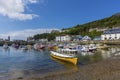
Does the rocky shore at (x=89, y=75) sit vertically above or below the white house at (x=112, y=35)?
below

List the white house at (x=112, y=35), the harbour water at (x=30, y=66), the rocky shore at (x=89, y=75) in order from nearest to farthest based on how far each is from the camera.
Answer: the rocky shore at (x=89, y=75), the harbour water at (x=30, y=66), the white house at (x=112, y=35)

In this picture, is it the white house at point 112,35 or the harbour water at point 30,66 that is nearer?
the harbour water at point 30,66

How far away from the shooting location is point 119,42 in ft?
313

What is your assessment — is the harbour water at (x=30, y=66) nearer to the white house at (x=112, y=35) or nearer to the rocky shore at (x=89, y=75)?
the rocky shore at (x=89, y=75)

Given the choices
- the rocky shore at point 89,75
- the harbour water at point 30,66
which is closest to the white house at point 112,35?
the harbour water at point 30,66

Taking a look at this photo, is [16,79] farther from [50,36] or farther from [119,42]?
[50,36]

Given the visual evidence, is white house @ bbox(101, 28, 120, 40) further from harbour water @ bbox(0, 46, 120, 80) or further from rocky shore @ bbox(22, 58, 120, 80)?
rocky shore @ bbox(22, 58, 120, 80)

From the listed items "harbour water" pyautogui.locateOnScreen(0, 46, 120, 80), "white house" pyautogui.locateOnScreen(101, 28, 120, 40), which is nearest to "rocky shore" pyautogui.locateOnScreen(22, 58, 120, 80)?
"harbour water" pyautogui.locateOnScreen(0, 46, 120, 80)

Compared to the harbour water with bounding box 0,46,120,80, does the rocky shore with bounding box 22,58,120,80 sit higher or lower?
higher

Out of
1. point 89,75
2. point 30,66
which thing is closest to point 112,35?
point 30,66

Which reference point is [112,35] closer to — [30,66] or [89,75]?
[30,66]

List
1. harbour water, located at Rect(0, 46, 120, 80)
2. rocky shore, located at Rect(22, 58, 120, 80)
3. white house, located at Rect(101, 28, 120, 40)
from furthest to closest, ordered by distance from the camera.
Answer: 1. white house, located at Rect(101, 28, 120, 40)
2. harbour water, located at Rect(0, 46, 120, 80)
3. rocky shore, located at Rect(22, 58, 120, 80)

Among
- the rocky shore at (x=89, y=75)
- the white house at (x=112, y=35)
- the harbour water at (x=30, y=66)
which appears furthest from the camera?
the white house at (x=112, y=35)

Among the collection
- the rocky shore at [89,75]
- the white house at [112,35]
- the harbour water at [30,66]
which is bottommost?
the harbour water at [30,66]
